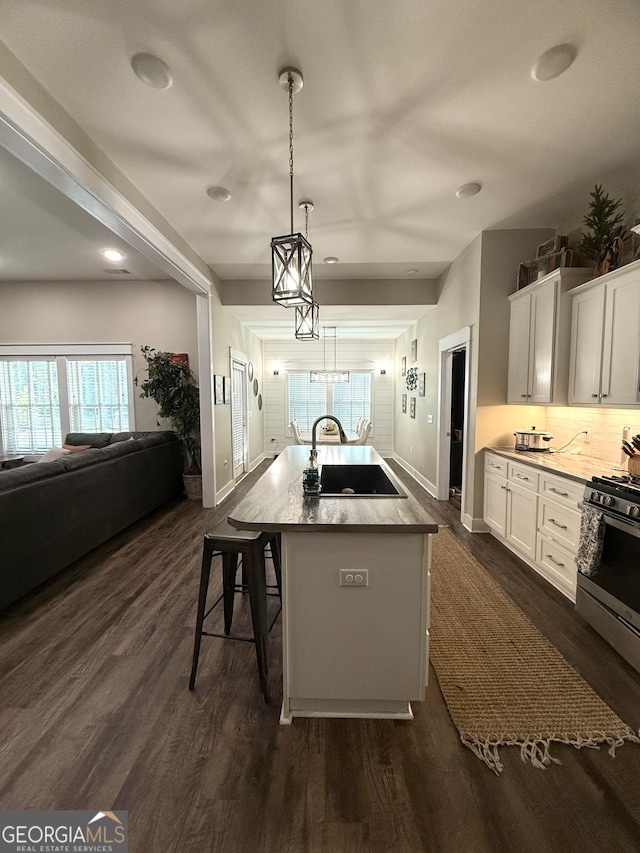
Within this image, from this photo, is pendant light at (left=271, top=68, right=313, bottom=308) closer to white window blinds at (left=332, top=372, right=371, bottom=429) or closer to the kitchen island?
the kitchen island

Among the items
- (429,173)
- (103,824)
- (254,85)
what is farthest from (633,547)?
(254,85)

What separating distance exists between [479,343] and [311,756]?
3.53 m

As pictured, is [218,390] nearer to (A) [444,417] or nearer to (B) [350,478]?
(B) [350,478]

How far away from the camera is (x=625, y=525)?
1.96 meters

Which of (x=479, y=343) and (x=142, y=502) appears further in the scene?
(x=142, y=502)

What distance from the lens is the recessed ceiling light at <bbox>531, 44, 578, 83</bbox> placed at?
5.63ft

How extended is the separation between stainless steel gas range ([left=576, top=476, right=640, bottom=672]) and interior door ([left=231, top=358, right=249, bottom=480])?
188 inches

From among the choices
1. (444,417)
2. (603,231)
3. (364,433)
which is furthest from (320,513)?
(364,433)

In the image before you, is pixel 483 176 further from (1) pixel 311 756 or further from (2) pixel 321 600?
(1) pixel 311 756

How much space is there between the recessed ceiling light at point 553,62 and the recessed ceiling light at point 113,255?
167 inches

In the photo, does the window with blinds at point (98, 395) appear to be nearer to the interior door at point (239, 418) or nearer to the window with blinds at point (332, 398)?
the interior door at point (239, 418)

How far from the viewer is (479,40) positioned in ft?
5.47

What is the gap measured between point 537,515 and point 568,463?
47 cm

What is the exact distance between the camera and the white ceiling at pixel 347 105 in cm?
158
